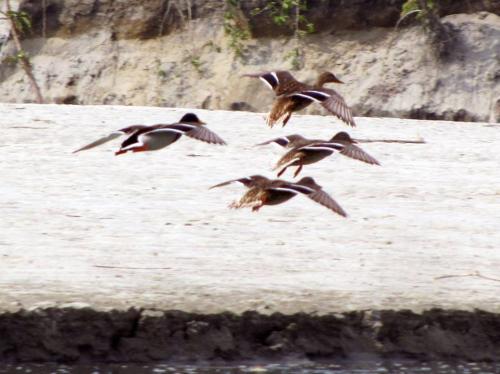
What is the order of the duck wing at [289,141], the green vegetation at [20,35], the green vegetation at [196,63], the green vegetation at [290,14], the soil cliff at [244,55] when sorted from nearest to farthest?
the duck wing at [289,141] → the soil cliff at [244,55] → the green vegetation at [290,14] → the green vegetation at [196,63] → the green vegetation at [20,35]

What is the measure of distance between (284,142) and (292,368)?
1499 mm

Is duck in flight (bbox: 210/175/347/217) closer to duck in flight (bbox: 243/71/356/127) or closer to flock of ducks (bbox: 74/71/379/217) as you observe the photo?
flock of ducks (bbox: 74/71/379/217)

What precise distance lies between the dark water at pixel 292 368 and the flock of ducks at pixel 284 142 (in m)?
0.65

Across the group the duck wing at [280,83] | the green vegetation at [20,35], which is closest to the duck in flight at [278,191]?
the duck wing at [280,83]

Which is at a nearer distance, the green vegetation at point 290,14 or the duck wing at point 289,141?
the duck wing at point 289,141

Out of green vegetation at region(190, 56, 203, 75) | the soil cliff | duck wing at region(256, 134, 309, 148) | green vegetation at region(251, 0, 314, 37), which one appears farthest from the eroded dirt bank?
green vegetation at region(190, 56, 203, 75)

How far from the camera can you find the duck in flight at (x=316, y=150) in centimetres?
634

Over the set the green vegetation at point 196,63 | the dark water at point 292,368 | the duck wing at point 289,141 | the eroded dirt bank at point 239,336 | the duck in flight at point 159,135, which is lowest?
the green vegetation at point 196,63

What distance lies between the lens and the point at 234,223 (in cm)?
719

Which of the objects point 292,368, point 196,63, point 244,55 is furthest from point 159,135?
point 244,55

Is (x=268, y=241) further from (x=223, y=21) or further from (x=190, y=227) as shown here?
(x=223, y=21)

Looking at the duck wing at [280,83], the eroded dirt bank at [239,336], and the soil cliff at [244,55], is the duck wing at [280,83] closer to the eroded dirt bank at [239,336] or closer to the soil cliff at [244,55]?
the eroded dirt bank at [239,336]

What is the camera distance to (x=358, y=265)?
255 inches

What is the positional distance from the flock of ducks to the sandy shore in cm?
34
